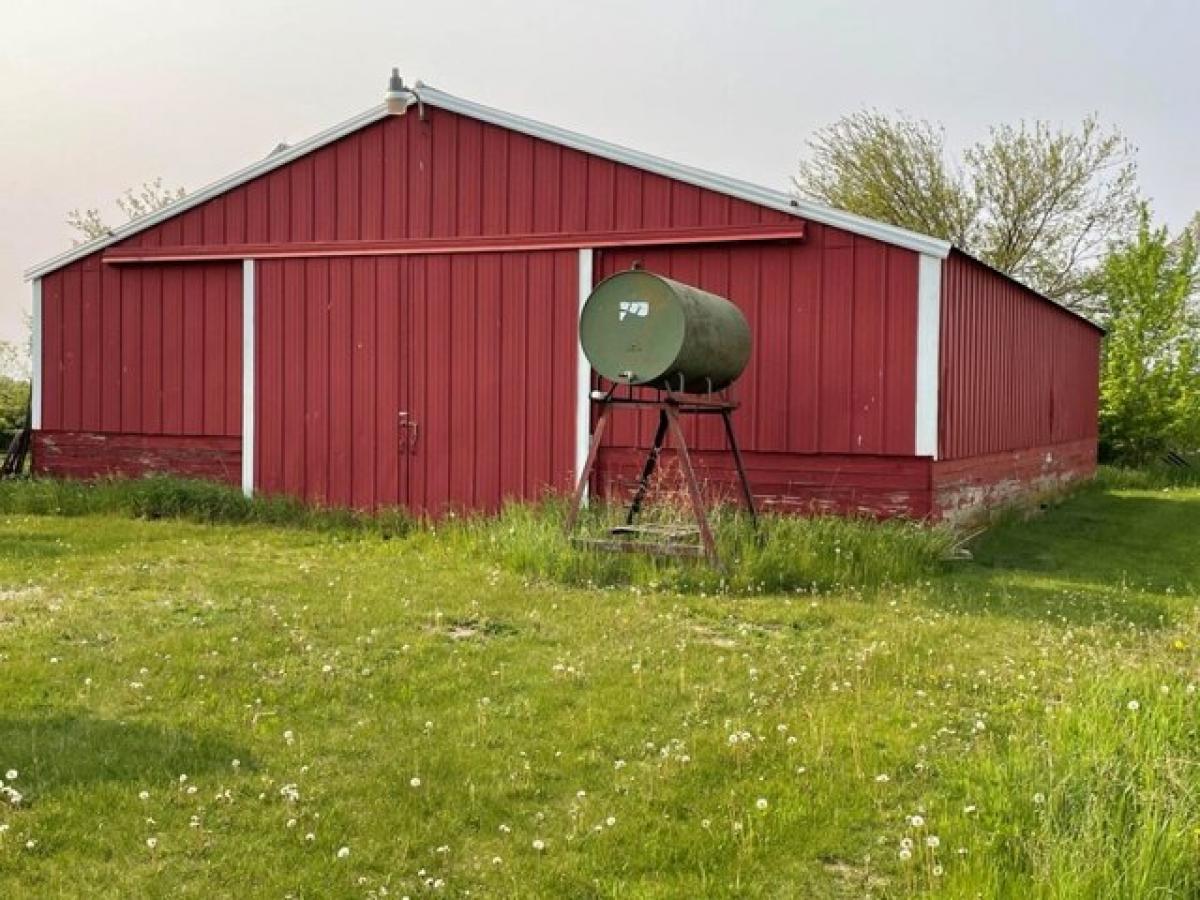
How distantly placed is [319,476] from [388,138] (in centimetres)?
366

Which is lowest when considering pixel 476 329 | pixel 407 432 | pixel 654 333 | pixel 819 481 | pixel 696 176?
pixel 819 481

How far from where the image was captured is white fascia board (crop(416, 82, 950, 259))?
10.1m

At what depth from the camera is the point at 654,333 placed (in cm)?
890

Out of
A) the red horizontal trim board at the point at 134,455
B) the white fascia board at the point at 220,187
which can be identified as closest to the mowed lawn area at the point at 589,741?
the red horizontal trim board at the point at 134,455

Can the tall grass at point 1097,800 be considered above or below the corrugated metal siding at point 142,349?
below

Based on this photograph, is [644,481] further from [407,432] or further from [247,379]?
[247,379]

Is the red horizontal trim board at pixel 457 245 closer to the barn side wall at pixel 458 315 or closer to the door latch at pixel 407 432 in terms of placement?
the barn side wall at pixel 458 315

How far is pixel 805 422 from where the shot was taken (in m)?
10.5

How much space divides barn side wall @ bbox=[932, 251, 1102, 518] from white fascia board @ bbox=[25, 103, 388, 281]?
20.3ft

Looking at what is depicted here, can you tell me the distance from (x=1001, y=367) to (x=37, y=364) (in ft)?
36.9

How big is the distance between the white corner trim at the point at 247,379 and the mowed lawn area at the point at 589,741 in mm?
4897

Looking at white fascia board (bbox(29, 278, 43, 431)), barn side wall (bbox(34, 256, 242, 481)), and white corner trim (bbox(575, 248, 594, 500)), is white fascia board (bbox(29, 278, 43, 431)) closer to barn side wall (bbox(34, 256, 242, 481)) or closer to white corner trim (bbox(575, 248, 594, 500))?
barn side wall (bbox(34, 256, 242, 481))

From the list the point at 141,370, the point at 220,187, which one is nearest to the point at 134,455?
the point at 141,370

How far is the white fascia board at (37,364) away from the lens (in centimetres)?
1409
